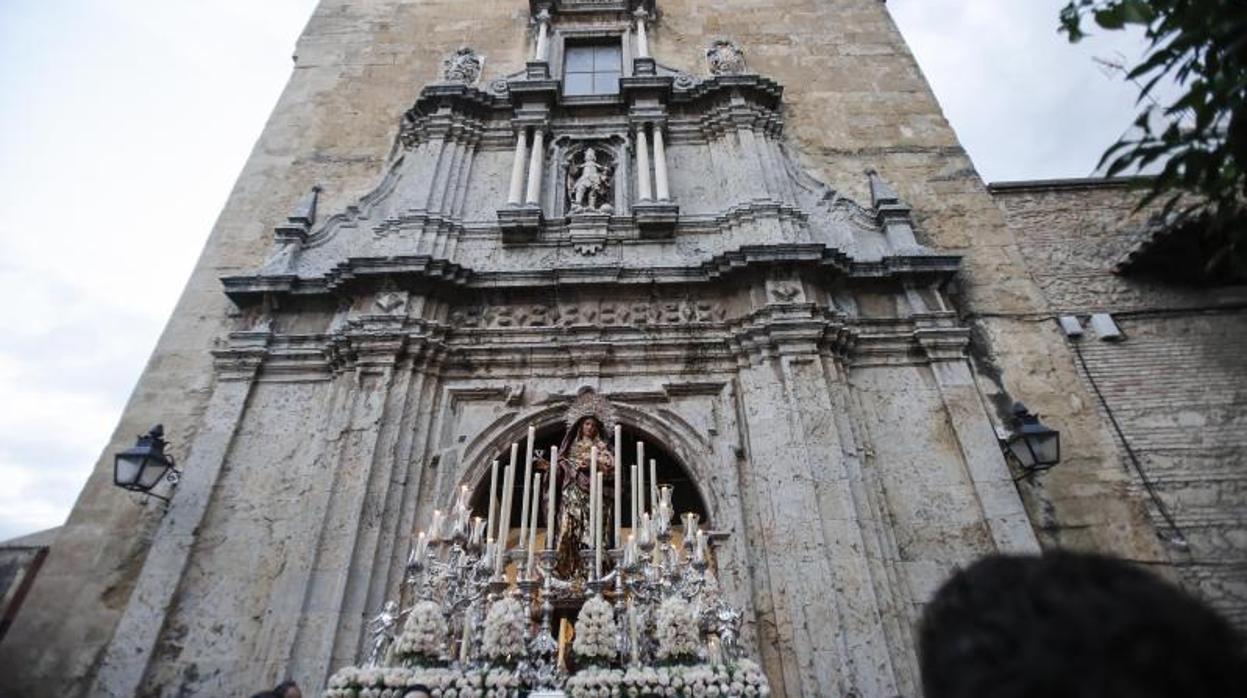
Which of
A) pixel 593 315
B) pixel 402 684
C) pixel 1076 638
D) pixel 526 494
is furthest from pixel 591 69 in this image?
pixel 1076 638

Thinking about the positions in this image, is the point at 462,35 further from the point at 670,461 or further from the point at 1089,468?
the point at 1089,468

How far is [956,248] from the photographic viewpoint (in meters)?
7.76

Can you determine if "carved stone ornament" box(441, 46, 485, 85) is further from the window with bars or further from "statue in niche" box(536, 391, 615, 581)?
"statue in niche" box(536, 391, 615, 581)

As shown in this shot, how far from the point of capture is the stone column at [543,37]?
982 cm

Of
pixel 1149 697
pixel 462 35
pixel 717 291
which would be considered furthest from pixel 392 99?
pixel 1149 697

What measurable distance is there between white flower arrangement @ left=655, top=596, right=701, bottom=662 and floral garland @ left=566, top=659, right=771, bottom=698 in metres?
0.12

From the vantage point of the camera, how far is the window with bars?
9.88 meters

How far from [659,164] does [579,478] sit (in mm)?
4386

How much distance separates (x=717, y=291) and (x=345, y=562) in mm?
4481

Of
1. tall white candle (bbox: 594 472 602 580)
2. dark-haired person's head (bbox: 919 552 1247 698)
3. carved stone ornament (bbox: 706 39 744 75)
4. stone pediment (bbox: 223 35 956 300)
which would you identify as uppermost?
carved stone ornament (bbox: 706 39 744 75)

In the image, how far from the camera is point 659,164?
8203mm

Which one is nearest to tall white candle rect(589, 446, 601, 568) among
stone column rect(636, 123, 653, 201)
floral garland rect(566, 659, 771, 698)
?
floral garland rect(566, 659, 771, 698)

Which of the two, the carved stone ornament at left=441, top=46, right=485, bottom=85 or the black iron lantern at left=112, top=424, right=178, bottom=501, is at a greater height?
the carved stone ornament at left=441, top=46, right=485, bottom=85

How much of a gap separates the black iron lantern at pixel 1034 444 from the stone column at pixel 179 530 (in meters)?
7.45
